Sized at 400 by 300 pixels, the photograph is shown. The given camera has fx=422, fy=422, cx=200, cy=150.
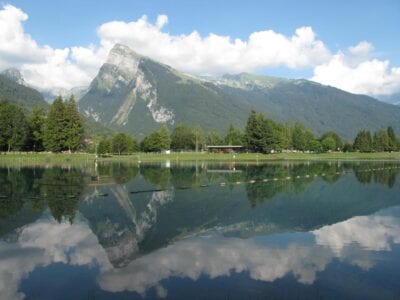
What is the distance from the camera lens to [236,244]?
18.1 meters

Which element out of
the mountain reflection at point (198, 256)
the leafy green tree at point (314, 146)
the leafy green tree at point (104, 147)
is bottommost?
the mountain reflection at point (198, 256)

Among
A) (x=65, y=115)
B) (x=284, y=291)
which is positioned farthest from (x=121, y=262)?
(x=65, y=115)

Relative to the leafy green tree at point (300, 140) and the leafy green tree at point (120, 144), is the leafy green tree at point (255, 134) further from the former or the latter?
the leafy green tree at point (120, 144)

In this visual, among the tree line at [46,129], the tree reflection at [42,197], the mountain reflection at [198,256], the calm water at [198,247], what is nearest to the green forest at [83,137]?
the tree line at [46,129]

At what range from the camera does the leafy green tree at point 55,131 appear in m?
110

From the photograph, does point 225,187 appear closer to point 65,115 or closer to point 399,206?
point 399,206

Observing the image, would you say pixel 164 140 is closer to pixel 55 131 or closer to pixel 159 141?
pixel 159 141

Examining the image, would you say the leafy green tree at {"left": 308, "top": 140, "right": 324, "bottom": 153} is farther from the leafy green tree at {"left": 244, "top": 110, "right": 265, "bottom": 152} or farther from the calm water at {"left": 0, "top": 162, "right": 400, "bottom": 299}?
the calm water at {"left": 0, "top": 162, "right": 400, "bottom": 299}

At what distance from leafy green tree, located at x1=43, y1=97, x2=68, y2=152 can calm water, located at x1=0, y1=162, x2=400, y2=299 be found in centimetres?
7961

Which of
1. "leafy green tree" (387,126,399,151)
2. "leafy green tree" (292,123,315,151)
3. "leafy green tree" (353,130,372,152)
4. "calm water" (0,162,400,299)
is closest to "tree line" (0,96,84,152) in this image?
"calm water" (0,162,400,299)

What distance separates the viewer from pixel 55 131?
361 feet

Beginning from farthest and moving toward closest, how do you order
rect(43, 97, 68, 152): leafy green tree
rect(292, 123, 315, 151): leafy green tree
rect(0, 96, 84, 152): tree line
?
rect(292, 123, 315, 151): leafy green tree < rect(0, 96, 84, 152): tree line < rect(43, 97, 68, 152): leafy green tree

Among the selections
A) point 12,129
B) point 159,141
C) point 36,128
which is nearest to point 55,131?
point 12,129

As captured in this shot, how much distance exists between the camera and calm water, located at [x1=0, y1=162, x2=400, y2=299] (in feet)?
41.8
